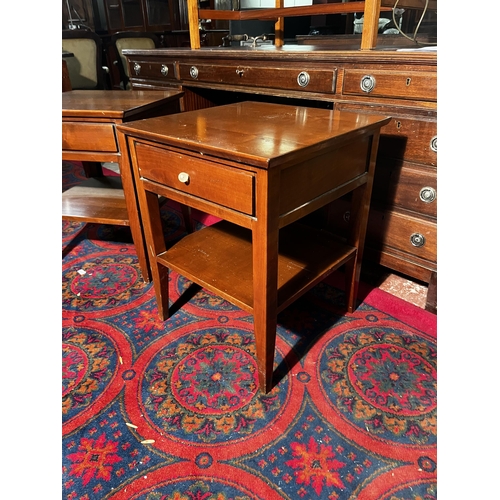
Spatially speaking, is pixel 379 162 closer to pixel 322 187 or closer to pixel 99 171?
pixel 322 187

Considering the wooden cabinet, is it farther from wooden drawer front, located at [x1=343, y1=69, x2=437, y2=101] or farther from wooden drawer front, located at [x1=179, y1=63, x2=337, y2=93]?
wooden drawer front, located at [x1=343, y1=69, x2=437, y2=101]

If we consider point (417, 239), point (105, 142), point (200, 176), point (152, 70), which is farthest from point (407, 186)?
point (152, 70)

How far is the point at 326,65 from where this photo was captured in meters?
1.30

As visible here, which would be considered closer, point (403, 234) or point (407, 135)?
point (407, 135)

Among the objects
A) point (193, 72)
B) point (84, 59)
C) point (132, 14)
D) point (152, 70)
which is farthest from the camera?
point (132, 14)

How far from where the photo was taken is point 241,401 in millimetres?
1085

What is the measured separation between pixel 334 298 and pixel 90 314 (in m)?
0.96

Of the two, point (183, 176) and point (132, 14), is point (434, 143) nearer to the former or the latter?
point (183, 176)

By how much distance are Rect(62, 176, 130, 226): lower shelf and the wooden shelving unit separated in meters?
0.84

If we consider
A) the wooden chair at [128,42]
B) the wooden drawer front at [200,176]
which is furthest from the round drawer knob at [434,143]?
the wooden chair at [128,42]

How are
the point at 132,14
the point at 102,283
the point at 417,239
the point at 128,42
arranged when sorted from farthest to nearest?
1. the point at 132,14
2. the point at 128,42
3. the point at 102,283
4. the point at 417,239

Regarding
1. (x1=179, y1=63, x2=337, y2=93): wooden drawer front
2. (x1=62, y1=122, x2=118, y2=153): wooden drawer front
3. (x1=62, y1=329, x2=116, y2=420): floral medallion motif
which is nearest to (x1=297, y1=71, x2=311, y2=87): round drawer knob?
(x1=179, y1=63, x2=337, y2=93): wooden drawer front

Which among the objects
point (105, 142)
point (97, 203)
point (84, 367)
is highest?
point (105, 142)

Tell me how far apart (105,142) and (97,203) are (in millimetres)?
437
